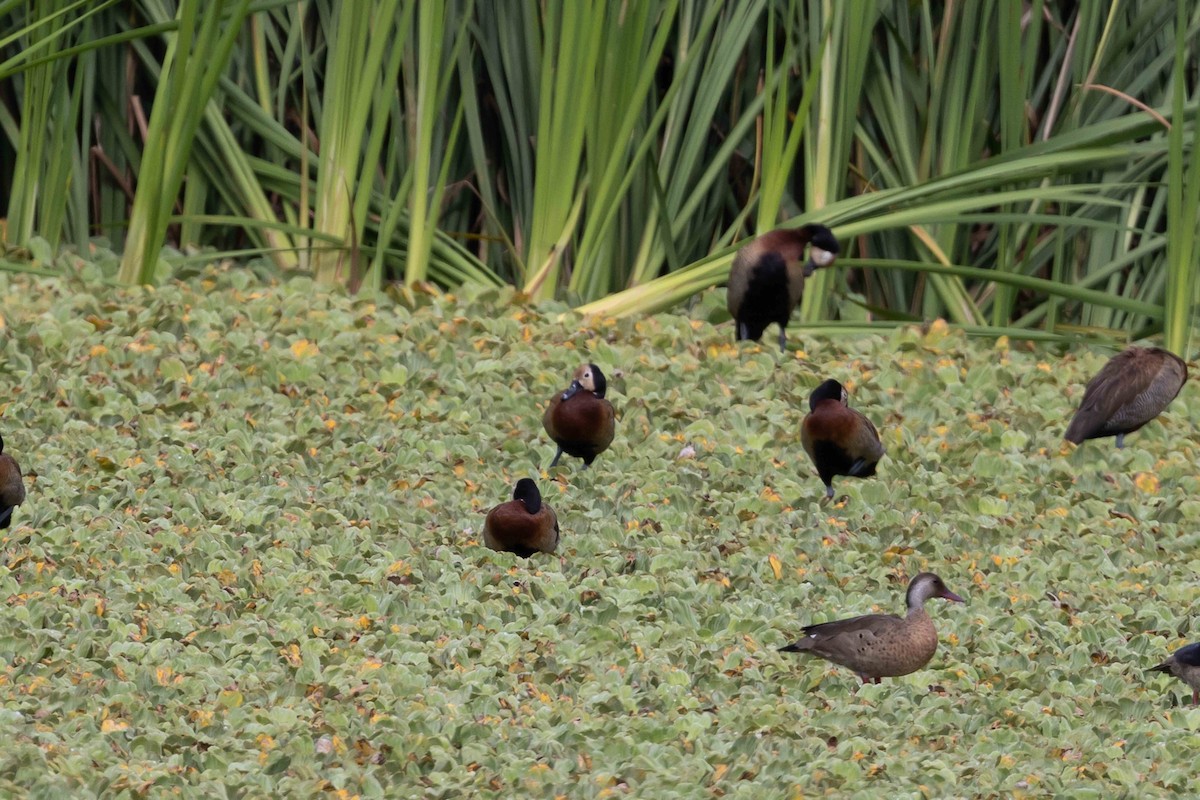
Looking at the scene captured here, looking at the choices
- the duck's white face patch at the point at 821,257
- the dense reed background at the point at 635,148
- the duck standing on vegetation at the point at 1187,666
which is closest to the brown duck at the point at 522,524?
the duck standing on vegetation at the point at 1187,666

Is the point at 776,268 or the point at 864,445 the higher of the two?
the point at 776,268

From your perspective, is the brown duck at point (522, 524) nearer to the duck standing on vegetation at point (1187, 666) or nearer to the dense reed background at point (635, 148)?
the duck standing on vegetation at point (1187, 666)

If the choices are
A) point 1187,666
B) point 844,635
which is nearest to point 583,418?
point 844,635

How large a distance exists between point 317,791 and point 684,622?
1.45 meters

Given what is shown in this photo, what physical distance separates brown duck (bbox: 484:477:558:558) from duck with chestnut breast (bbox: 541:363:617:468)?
2.23 feet

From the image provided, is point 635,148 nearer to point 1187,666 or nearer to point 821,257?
point 821,257

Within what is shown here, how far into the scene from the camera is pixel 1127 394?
6945 mm

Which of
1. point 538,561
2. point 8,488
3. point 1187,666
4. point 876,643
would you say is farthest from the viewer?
point 538,561

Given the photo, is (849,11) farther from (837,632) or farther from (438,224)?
(837,632)

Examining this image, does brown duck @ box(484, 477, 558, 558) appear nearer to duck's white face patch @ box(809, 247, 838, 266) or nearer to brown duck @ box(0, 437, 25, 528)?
brown duck @ box(0, 437, 25, 528)

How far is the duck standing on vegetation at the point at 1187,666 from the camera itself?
16.2ft

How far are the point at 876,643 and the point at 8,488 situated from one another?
8.18 ft

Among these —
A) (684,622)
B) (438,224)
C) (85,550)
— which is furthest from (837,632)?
(438,224)

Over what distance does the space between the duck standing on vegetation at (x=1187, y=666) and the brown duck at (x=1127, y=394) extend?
2051 mm
